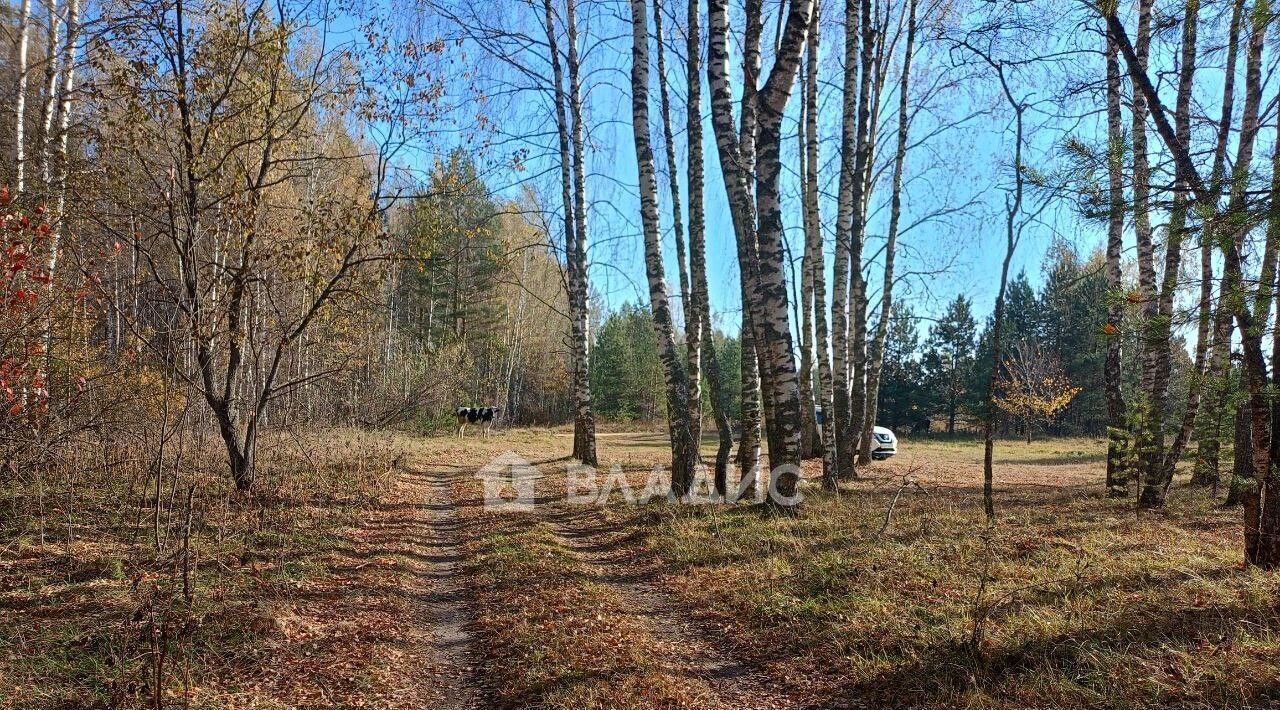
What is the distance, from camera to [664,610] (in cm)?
496

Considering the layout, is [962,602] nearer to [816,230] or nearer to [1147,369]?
[1147,369]

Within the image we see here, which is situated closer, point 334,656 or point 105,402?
point 334,656

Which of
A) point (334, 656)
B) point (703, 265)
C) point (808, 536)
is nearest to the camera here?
point (334, 656)

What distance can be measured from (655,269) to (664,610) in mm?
5994

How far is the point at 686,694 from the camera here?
11.5ft

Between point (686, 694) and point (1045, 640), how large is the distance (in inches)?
80.2

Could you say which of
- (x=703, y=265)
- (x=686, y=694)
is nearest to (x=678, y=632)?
(x=686, y=694)

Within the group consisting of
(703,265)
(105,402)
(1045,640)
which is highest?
(703,265)

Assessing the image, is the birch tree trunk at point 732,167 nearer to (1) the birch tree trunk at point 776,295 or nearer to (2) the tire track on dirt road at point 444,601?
(1) the birch tree trunk at point 776,295

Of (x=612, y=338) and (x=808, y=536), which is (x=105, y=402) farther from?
(x=612, y=338)

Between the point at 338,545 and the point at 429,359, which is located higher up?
the point at 429,359
